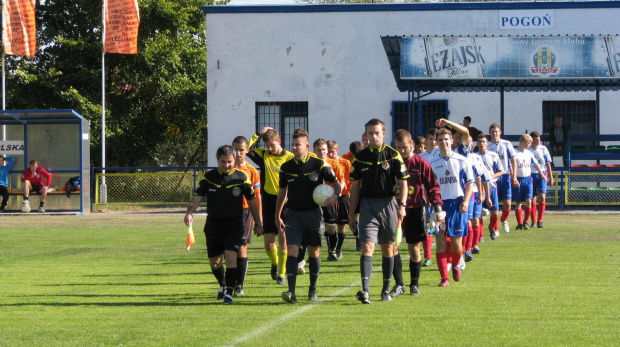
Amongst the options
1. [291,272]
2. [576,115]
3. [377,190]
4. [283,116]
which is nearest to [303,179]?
[377,190]

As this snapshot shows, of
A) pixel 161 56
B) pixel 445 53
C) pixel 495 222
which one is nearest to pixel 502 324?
pixel 495 222

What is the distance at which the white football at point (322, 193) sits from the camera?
10.6 meters

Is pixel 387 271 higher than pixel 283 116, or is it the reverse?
pixel 283 116

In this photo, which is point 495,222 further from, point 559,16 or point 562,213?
point 559,16

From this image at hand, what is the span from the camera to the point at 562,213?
2973 cm

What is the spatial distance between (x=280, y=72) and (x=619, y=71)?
41.5 ft

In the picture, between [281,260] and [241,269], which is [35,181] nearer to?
[281,260]

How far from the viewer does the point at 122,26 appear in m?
36.8

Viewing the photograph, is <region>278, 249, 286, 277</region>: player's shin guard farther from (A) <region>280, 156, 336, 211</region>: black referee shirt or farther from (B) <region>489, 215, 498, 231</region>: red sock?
(B) <region>489, 215, 498, 231</region>: red sock

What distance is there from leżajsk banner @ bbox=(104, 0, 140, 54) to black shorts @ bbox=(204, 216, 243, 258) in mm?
26720

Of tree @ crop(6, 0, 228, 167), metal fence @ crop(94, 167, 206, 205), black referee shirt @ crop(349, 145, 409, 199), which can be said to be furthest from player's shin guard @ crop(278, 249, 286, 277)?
tree @ crop(6, 0, 228, 167)

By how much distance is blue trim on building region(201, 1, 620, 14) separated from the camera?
35.9m

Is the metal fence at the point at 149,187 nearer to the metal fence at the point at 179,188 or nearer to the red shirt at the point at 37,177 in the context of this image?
the metal fence at the point at 179,188

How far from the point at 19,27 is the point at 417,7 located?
569 inches
